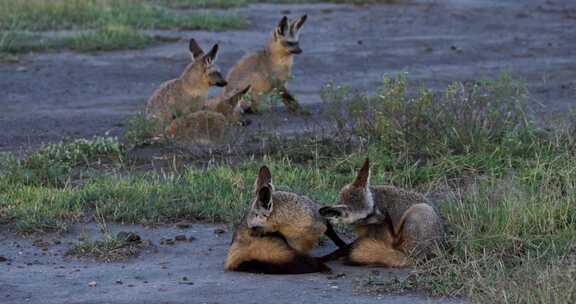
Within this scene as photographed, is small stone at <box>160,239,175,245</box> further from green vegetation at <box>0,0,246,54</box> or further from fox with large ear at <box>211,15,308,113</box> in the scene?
green vegetation at <box>0,0,246,54</box>

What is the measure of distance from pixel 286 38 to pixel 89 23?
15.0ft

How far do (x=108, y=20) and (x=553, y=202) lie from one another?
10.9 meters

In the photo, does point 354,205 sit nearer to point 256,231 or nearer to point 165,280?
point 256,231

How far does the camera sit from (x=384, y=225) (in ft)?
23.9

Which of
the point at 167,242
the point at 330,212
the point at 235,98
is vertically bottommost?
the point at 167,242

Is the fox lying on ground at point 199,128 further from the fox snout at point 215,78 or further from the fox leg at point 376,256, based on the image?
the fox leg at point 376,256

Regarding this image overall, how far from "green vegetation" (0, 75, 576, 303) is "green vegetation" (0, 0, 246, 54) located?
592 centimetres

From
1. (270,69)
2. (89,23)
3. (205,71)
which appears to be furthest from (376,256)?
(89,23)

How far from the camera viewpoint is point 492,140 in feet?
32.5

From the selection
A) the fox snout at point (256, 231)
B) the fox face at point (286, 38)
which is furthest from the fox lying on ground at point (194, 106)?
the fox snout at point (256, 231)

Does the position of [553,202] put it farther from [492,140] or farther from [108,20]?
[108,20]

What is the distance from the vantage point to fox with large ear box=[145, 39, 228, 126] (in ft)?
39.4

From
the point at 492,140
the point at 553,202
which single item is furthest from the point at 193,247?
the point at 492,140

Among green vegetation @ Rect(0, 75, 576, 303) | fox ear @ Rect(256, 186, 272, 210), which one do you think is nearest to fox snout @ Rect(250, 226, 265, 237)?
fox ear @ Rect(256, 186, 272, 210)
